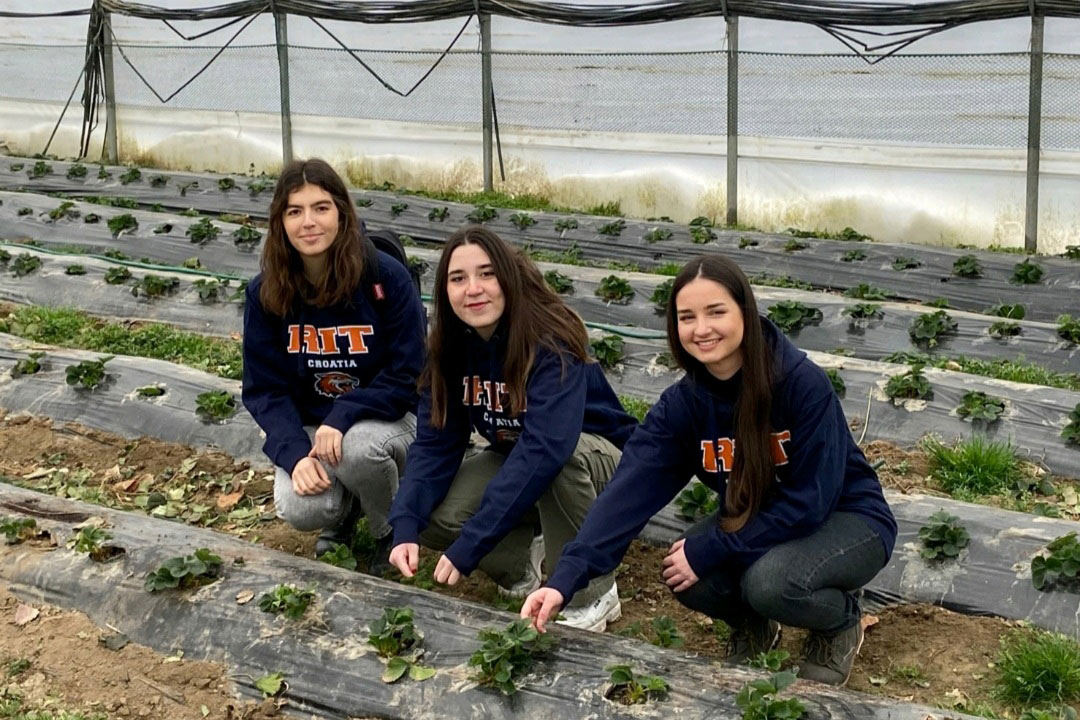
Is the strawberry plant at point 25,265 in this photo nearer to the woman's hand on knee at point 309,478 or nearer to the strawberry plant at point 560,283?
the strawberry plant at point 560,283

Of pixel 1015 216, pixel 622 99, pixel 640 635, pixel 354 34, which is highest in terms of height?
pixel 354 34

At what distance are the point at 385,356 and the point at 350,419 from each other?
31cm

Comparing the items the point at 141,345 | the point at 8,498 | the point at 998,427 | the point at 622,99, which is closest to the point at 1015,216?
the point at 622,99

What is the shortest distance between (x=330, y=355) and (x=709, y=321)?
1.66 metres

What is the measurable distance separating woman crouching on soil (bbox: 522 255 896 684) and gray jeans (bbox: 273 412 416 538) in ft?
3.36

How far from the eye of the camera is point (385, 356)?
4598mm

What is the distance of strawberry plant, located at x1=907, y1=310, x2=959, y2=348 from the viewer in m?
6.75

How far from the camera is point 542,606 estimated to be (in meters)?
3.40

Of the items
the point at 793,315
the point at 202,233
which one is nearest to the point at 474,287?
the point at 793,315

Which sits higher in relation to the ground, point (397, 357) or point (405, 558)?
point (397, 357)

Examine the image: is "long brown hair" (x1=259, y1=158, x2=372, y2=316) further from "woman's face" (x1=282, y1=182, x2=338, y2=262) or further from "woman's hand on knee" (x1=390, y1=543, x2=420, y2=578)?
"woman's hand on knee" (x1=390, y1=543, x2=420, y2=578)

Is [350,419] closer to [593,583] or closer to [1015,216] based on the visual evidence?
[593,583]

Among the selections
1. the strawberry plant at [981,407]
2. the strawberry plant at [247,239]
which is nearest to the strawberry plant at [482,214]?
the strawberry plant at [247,239]

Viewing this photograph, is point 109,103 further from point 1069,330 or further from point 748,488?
point 748,488
